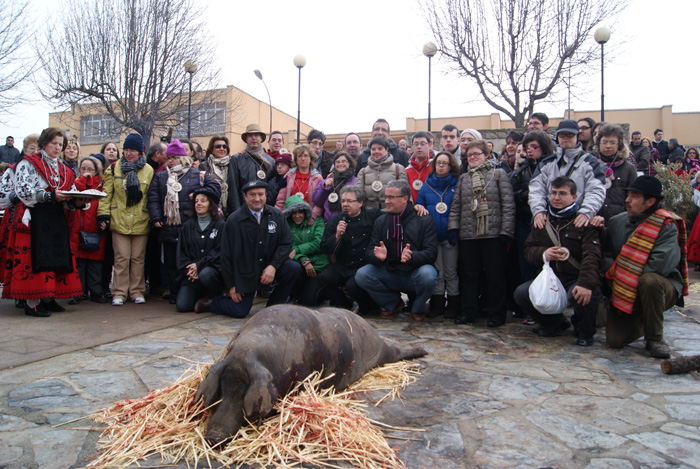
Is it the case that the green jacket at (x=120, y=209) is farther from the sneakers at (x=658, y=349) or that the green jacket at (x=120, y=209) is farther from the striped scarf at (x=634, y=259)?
the sneakers at (x=658, y=349)

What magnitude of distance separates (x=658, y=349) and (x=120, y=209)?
22.3ft

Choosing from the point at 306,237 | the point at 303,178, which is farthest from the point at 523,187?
the point at 303,178

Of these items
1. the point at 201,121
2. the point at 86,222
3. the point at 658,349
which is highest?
the point at 201,121

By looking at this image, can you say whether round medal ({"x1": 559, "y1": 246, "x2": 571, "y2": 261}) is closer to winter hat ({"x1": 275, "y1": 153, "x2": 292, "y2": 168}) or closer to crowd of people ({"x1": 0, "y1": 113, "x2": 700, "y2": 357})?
crowd of people ({"x1": 0, "y1": 113, "x2": 700, "y2": 357})

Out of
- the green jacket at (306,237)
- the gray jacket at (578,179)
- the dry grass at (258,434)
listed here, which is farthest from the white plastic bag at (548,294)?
the green jacket at (306,237)

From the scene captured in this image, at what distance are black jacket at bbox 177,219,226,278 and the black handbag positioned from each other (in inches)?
48.7

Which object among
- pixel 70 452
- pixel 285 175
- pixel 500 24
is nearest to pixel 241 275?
pixel 285 175

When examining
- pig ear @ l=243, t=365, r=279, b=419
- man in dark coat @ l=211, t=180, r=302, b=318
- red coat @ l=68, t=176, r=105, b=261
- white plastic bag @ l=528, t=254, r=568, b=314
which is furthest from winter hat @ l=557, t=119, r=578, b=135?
red coat @ l=68, t=176, r=105, b=261

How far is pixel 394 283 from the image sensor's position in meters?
6.37

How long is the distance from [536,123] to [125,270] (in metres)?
6.53

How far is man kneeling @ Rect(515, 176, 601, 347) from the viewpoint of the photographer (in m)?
5.12

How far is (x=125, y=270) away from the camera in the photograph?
7168 millimetres

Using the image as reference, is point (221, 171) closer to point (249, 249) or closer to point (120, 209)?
point (120, 209)

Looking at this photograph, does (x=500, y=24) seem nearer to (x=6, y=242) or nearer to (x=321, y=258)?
(x=321, y=258)
